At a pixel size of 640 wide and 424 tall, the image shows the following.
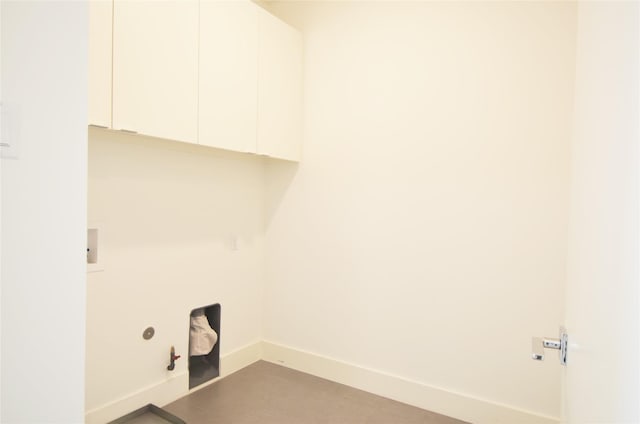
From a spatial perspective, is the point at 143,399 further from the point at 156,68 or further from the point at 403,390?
the point at 156,68

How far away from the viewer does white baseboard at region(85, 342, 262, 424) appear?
5.93 ft

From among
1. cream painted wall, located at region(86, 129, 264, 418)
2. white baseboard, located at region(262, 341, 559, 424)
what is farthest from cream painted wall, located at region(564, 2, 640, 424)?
cream painted wall, located at region(86, 129, 264, 418)

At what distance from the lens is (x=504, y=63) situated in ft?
6.33

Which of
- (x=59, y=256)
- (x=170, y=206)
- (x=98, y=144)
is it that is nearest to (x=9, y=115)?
(x=59, y=256)

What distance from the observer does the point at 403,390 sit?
7.22 ft

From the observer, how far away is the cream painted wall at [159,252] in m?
1.80

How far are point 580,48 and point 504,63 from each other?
1.18m

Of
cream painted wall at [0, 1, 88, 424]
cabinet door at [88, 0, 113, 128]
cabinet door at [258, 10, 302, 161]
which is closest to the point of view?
cream painted wall at [0, 1, 88, 424]

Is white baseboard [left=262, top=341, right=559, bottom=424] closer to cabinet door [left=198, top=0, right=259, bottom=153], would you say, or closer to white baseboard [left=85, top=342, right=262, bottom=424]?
white baseboard [left=85, top=342, right=262, bottom=424]

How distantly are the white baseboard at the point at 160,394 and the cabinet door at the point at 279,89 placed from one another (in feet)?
4.59

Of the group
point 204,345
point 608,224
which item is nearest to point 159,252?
point 204,345

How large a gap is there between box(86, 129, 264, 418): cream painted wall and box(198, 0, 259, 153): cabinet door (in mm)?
313

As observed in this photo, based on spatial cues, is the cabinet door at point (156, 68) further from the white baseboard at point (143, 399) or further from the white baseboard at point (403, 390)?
the white baseboard at point (403, 390)

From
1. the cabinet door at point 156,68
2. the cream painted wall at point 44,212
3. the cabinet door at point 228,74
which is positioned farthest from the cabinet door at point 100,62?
the cream painted wall at point 44,212
